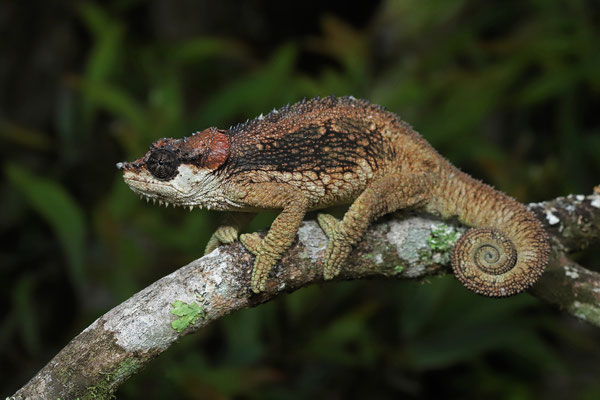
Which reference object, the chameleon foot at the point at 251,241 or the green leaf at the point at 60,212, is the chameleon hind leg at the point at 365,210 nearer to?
the chameleon foot at the point at 251,241

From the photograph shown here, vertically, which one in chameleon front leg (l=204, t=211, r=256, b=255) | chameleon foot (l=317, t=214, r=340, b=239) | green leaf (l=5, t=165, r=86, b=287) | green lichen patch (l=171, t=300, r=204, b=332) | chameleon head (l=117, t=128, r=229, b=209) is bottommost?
green lichen patch (l=171, t=300, r=204, b=332)

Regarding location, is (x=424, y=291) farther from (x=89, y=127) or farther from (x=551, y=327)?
(x=89, y=127)

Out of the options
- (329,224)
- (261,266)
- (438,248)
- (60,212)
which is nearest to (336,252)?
(329,224)

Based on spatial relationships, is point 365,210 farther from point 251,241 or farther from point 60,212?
point 60,212

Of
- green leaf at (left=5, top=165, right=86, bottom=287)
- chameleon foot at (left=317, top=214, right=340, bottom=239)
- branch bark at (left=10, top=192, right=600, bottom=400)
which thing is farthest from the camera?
green leaf at (left=5, top=165, right=86, bottom=287)

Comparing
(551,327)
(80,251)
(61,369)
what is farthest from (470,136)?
(61,369)

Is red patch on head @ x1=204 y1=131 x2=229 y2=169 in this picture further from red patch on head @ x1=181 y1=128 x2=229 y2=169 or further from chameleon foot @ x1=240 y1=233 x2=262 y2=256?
chameleon foot @ x1=240 y1=233 x2=262 y2=256

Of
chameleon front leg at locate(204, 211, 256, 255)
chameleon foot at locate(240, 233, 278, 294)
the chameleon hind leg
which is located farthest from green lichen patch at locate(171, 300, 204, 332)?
the chameleon hind leg
